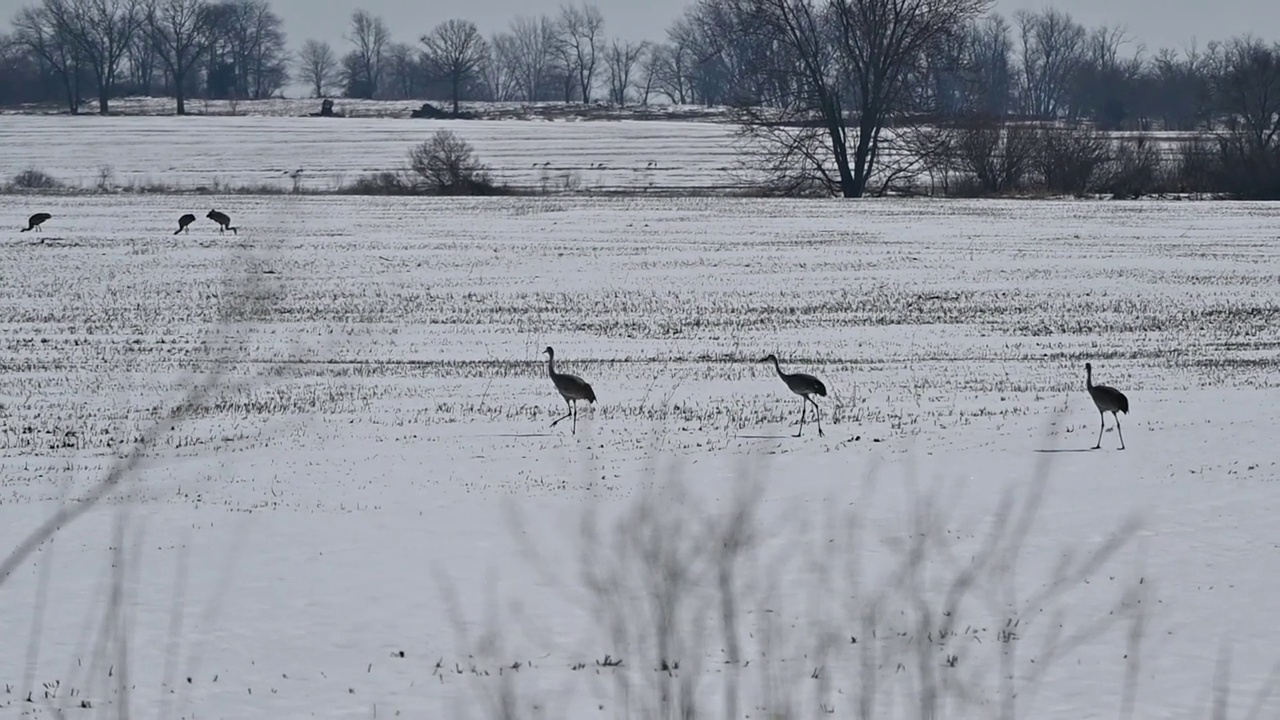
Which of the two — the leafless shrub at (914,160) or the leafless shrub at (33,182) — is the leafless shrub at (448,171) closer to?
the leafless shrub at (33,182)

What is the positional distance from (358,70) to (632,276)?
13339cm

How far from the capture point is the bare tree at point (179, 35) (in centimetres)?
2672

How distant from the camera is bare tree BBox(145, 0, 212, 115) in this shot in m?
26.7

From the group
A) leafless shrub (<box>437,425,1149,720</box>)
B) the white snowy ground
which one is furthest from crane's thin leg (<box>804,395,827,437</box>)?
leafless shrub (<box>437,425,1149,720</box>)

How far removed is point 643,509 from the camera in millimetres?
5074

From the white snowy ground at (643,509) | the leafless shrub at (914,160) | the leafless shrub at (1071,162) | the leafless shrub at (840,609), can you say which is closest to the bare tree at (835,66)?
the leafless shrub at (914,160)

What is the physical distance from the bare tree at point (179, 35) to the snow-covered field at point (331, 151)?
172 inches

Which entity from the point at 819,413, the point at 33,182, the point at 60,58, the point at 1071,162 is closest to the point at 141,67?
the point at 60,58

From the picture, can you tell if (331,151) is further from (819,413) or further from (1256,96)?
(819,413)

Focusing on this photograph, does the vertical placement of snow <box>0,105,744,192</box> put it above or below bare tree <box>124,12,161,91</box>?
below

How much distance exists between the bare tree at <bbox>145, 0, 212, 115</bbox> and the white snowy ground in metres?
5.19

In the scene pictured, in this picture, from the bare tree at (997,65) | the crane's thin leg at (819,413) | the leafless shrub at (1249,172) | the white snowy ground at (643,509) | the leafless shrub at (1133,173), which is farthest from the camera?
the bare tree at (997,65)

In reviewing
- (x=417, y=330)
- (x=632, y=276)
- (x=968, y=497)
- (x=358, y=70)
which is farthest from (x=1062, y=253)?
(x=358, y=70)

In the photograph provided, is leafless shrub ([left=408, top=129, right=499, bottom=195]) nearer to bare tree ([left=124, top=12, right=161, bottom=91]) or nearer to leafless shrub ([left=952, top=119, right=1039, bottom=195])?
leafless shrub ([left=952, top=119, right=1039, bottom=195])
